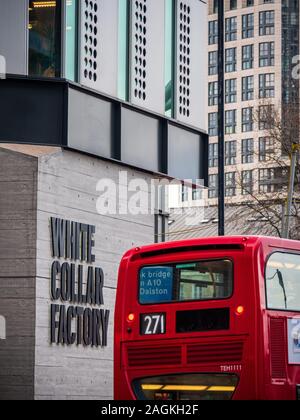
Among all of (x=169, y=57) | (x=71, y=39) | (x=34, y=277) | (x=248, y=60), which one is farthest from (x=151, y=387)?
(x=248, y=60)

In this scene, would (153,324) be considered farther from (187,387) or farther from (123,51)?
(123,51)

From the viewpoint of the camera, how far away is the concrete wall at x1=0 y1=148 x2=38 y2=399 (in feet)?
82.2

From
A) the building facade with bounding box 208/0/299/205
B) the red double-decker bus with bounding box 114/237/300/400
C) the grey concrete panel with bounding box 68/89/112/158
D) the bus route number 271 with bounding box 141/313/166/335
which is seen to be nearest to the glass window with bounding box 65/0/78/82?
the grey concrete panel with bounding box 68/89/112/158

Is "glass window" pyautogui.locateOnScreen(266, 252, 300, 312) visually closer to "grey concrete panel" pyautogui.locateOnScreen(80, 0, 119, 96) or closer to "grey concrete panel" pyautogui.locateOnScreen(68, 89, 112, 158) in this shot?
"grey concrete panel" pyautogui.locateOnScreen(68, 89, 112, 158)

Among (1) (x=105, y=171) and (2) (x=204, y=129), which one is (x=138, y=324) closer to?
(1) (x=105, y=171)

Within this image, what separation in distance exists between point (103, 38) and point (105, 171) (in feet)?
9.66

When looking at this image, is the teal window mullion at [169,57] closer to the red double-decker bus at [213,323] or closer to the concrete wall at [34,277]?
the concrete wall at [34,277]

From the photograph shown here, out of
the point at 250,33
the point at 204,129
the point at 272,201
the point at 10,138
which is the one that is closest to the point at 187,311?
the point at 10,138

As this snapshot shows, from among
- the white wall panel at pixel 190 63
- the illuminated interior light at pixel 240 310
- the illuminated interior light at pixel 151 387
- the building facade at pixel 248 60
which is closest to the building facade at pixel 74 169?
the white wall panel at pixel 190 63

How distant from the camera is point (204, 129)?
3064 centimetres

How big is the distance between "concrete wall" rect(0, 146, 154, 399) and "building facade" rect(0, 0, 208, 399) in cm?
2

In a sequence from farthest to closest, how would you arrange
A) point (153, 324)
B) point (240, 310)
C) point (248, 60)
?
point (248, 60)
point (153, 324)
point (240, 310)

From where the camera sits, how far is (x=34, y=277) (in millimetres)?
25141

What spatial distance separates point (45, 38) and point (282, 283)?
9.91 m
